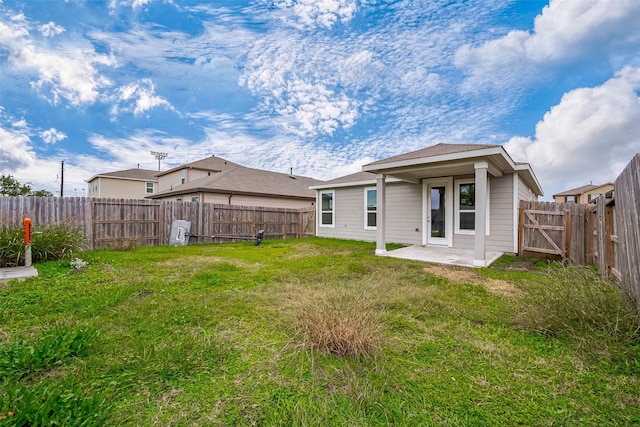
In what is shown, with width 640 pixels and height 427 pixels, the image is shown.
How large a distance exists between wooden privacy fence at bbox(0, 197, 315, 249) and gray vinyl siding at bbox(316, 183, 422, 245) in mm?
2607

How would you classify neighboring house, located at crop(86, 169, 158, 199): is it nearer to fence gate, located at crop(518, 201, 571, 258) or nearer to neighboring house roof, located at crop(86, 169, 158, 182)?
neighboring house roof, located at crop(86, 169, 158, 182)

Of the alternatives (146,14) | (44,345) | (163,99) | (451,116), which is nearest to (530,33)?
(451,116)

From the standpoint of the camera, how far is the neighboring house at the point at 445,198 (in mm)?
6605

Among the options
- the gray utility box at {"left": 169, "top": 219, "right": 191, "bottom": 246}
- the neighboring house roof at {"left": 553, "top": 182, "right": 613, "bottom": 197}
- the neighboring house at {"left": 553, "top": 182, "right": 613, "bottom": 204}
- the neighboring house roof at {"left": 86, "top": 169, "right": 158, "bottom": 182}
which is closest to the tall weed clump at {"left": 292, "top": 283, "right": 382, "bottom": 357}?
the gray utility box at {"left": 169, "top": 219, "right": 191, "bottom": 246}

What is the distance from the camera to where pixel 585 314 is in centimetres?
268

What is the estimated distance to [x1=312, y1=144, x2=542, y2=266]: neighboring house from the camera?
661 centimetres

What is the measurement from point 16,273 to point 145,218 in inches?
213

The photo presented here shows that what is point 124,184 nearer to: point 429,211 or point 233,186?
point 233,186

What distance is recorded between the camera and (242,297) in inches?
158

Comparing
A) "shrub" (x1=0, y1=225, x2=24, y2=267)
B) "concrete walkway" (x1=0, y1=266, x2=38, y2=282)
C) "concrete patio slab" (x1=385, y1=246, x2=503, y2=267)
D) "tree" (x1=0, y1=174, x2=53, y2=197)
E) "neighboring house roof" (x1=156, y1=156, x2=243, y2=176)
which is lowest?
"concrete walkway" (x1=0, y1=266, x2=38, y2=282)

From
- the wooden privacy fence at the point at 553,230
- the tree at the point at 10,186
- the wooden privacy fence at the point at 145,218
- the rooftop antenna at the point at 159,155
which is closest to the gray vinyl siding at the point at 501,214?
the wooden privacy fence at the point at 553,230

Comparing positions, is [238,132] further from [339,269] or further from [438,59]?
[339,269]

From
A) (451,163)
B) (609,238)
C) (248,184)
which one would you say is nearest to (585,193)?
(451,163)

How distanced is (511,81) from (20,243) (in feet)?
43.8
